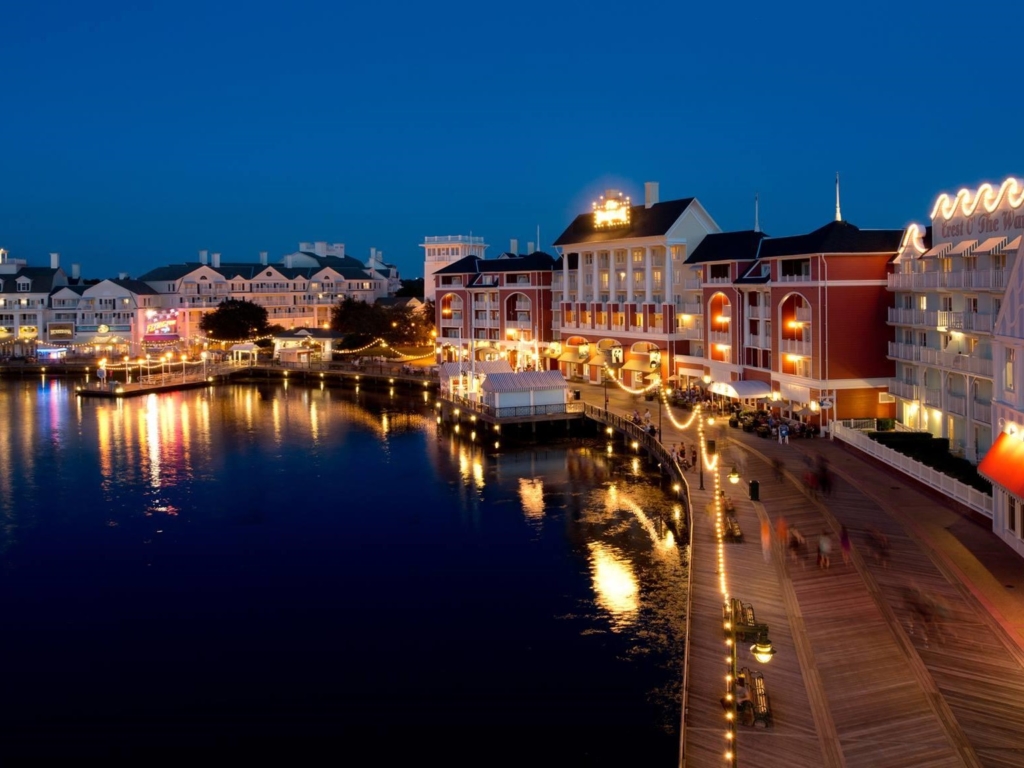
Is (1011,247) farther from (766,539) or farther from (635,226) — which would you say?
(635,226)

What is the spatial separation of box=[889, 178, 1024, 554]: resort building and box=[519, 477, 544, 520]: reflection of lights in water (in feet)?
62.4

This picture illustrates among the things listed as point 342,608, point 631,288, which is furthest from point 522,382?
point 342,608

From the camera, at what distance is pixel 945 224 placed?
45.4m

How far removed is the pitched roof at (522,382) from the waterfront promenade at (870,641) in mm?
31798

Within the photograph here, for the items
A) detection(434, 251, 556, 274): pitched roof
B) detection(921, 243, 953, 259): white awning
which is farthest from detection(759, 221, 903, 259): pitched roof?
detection(434, 251, 556, 274): pitched roof

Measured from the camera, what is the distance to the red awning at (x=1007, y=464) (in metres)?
27.1

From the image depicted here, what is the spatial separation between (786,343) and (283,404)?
4925 cm

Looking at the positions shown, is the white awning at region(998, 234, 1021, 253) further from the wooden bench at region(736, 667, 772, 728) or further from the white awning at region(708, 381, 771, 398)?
the wooden bench at region(736, 667, 772, 728)

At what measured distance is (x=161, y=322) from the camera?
432ft

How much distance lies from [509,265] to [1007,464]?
69.8 meters

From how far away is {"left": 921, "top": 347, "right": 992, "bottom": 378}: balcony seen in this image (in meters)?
39.9

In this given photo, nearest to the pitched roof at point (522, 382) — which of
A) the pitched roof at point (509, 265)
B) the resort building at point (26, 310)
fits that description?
the pitched roof at point (509, 265)

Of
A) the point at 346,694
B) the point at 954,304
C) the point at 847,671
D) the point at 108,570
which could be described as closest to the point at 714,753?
the point at 847,671

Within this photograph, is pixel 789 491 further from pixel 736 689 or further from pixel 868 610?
pixel 736 689
